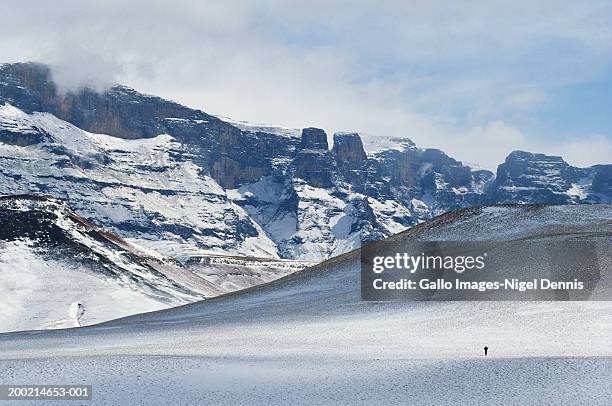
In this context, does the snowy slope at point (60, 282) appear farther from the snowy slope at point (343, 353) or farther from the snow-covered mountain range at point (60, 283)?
the snowy slope at point (343, 353)

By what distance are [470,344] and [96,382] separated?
26.4 metres

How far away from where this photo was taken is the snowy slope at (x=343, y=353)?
43.0 metres

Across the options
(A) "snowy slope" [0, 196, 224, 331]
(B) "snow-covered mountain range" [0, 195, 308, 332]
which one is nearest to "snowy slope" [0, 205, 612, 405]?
(A) "snowy slope" [0, 196, 224, 331]

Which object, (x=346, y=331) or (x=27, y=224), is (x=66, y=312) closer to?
(x=27, y=224)

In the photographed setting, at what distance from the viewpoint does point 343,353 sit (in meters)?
56.5

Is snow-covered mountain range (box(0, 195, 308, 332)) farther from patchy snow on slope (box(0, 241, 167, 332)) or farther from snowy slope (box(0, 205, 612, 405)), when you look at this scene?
snowy slope (box(0, 205, 612, 405))

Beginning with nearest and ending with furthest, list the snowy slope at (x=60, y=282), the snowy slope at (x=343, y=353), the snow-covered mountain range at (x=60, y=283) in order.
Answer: the snowy slope at (x=343, y=353), the snow-covered mountain range at (x=60, y=283), the snowy slope at (x=60, y=282)

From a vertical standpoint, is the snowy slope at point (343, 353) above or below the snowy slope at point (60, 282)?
below

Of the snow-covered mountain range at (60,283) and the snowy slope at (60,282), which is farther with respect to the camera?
the snowy slope at (60,282)

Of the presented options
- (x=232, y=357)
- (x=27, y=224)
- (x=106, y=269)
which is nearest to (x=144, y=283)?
(x=106, y=269)

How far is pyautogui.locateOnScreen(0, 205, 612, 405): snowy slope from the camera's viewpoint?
1693 inches

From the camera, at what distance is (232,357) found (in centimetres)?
5388

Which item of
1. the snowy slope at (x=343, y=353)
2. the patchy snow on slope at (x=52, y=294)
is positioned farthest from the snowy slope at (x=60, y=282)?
the snowy slope at (x=343, y=353)

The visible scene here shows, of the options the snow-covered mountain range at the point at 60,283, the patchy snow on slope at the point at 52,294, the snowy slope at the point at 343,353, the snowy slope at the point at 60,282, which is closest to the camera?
the snowy slope at the point at 343,353
